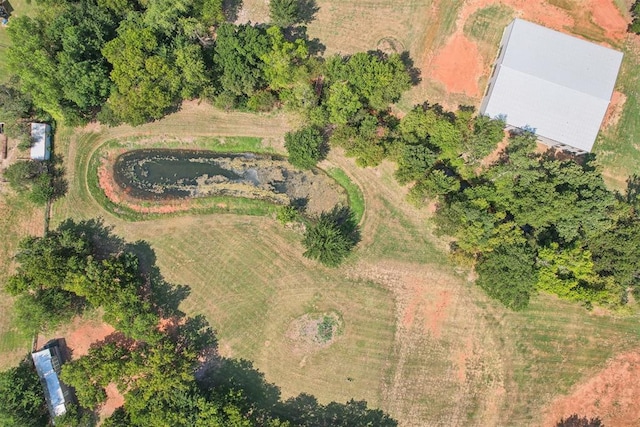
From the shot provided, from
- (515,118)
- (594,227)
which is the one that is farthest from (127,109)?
(594,227)

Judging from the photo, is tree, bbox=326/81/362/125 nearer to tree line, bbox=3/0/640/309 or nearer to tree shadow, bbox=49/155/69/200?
tree line, bbox=3/0/640/309

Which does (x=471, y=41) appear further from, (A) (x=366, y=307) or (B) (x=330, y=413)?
(B) (x=330, y=413)

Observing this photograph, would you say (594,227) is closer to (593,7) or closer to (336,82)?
(593,7)

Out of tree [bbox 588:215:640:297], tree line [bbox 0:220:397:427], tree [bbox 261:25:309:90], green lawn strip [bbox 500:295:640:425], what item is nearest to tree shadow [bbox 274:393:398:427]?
tree line [bbox 0:220:397:427]

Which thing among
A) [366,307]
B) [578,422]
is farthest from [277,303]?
[578,422]

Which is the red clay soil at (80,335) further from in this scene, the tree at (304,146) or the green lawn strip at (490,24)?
the green lawn strip at (490,24)

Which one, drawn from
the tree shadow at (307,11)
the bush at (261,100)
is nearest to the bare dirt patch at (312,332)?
the bush at (261,100)
